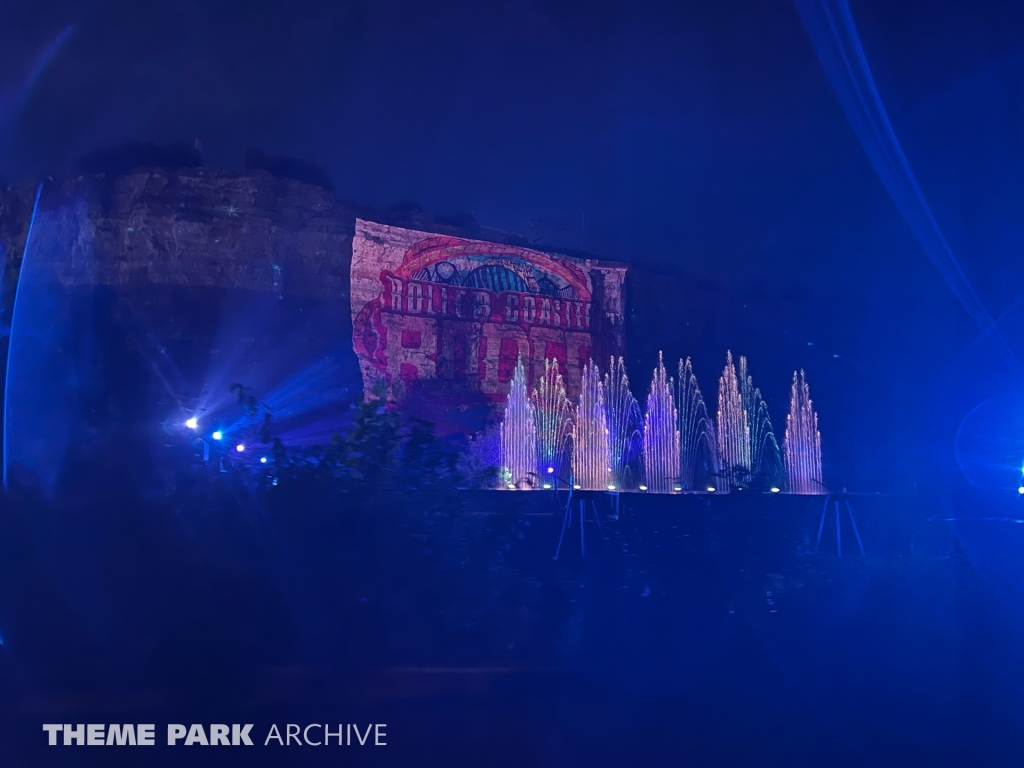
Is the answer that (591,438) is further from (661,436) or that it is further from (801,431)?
(801,431)

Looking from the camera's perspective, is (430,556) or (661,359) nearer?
(430,556)

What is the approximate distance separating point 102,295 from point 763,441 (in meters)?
21.8

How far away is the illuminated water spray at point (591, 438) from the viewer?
973 inches

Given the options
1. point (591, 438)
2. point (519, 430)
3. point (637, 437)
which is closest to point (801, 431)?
point (637, 437)

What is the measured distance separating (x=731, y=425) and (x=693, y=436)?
216cm

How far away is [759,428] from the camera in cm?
2941

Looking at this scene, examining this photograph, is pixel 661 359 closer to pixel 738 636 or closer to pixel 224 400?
pixel 224 400

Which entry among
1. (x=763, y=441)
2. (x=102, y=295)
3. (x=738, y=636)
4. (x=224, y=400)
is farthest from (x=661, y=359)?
(x=738, y=636)

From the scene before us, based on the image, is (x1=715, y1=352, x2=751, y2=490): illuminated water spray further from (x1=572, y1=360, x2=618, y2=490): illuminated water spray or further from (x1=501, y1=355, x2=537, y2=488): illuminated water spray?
(x1=501, y1=355, x2=537, y2=488): illuminated water spray

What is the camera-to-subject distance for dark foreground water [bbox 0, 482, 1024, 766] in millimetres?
4219

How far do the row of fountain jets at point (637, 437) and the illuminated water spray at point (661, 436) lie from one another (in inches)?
1.2

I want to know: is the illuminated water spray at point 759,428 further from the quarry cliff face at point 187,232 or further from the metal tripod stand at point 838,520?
the metal tripod stand at point 838,520

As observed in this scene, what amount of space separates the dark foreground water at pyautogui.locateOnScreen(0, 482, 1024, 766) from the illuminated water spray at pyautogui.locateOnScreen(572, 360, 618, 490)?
57.7ft

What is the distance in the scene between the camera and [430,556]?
5.66 metres
